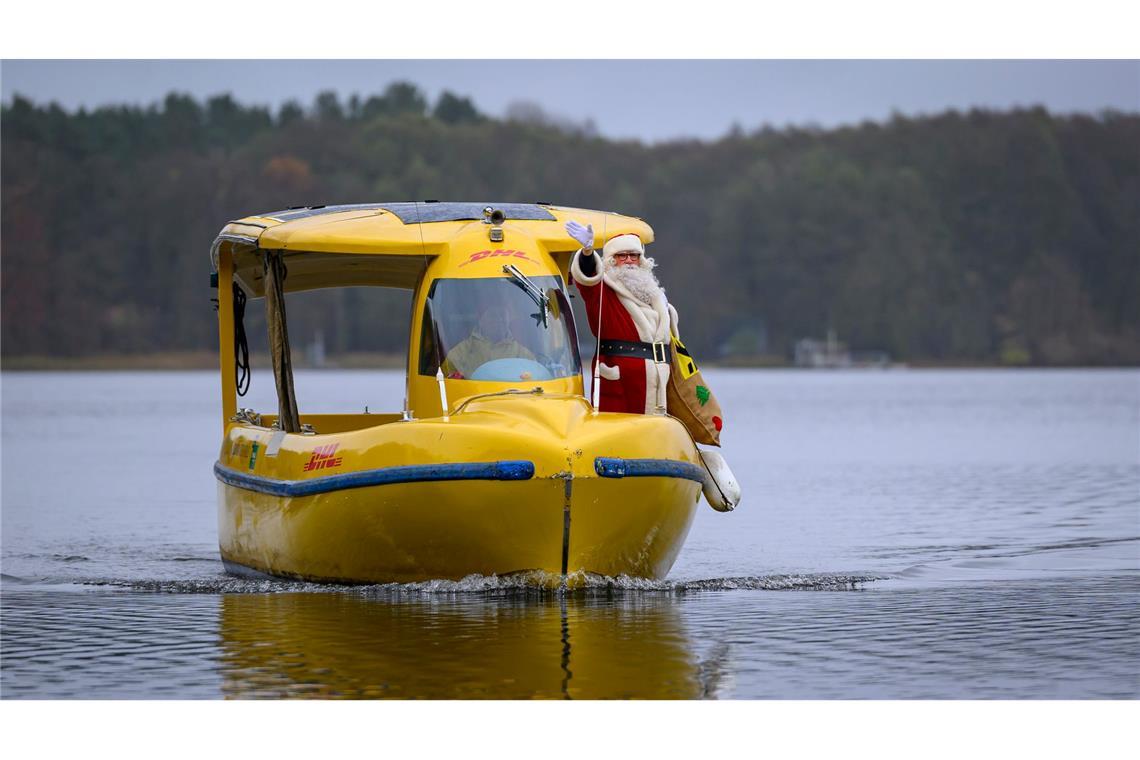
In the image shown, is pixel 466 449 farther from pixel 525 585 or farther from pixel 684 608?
pixel 684 608

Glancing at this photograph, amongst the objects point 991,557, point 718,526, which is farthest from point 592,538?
point 718,526

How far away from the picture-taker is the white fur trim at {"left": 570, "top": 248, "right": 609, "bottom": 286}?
14.7 meters

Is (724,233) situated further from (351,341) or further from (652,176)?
(351,341)

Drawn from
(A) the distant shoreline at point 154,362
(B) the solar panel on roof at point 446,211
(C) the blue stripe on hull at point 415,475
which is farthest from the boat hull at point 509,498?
(A) the distant shoreline at point 154,362

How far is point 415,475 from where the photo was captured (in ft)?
44.0

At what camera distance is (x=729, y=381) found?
346ft

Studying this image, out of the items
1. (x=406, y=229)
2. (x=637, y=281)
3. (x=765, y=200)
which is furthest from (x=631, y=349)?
(x=765, y=200)

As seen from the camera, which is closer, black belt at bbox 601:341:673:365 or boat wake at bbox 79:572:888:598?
boat wake at bbox 79:572:888:598

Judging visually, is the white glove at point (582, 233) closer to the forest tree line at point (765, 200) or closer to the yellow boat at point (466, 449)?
the yellow boat at point (466, 449)

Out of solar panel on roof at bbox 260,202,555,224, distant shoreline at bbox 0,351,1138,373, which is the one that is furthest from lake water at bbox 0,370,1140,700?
distant shoreline at bbox 0,351,1138,373

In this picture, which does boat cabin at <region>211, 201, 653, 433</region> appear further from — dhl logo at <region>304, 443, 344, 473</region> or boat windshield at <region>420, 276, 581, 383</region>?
dhl logo at <region>304, 443, 344, 473</region>

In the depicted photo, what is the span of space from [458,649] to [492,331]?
3265 millimetres

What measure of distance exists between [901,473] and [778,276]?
4253 inches

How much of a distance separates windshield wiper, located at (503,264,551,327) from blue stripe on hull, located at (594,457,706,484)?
5.17 feet
